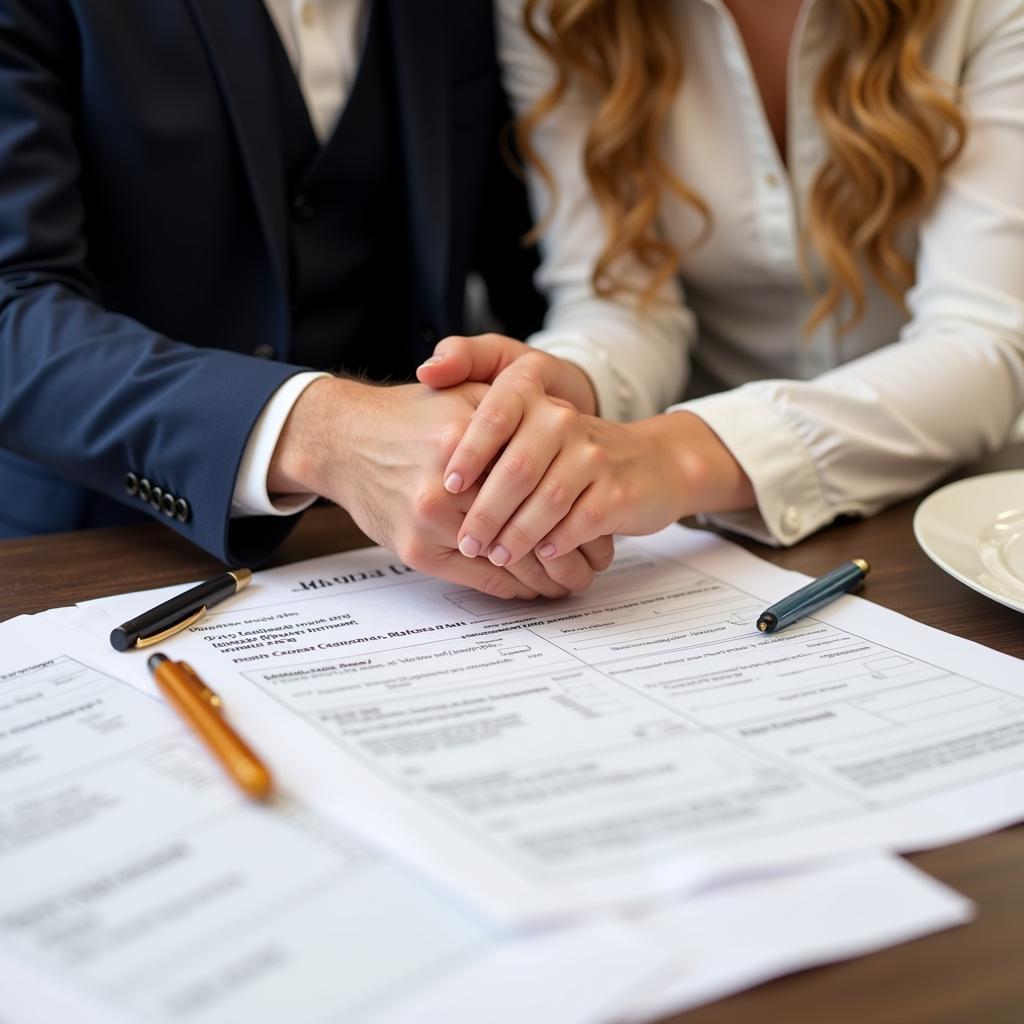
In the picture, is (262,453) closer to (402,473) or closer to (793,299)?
(402,473)

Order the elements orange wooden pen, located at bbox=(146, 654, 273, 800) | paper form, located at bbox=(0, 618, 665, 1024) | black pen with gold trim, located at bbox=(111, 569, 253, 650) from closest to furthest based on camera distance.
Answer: paper form, located at bbox=(0, 618, 665, 1024) < orange wooden pen, located at bbox=(146, 654, 273, 800) < black pen with gold trim, located at bbox=(111, 569, 253, 650)

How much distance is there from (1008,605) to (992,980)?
1.21ft

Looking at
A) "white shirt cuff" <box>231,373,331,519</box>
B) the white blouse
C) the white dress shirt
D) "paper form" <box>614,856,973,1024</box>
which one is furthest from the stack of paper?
the white dress shirt

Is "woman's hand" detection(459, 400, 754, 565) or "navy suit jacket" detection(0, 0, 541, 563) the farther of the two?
"navy suit jacket" detection(0, 0, 541, 563)

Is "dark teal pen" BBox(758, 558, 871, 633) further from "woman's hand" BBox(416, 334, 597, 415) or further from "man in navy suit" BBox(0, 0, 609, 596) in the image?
"woman's hand" BBox(416, 334, 597, 415)

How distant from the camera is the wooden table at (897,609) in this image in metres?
0.42

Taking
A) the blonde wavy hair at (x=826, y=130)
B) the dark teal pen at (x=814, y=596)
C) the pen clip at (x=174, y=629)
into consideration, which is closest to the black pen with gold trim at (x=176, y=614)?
the pen clip at (x=174, y=629)

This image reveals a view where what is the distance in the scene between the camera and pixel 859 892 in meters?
0.47

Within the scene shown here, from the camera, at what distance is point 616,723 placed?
0.60 metres

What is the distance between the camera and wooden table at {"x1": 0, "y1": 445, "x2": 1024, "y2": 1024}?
42 cm

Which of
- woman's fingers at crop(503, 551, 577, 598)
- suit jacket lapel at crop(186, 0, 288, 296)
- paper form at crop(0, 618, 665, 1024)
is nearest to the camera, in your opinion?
paper form at crop(0, 618, 665, 1024)

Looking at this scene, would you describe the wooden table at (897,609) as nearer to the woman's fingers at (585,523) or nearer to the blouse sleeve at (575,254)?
the woman's fingers at (585,523)

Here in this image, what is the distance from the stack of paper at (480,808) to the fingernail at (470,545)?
0.05 m

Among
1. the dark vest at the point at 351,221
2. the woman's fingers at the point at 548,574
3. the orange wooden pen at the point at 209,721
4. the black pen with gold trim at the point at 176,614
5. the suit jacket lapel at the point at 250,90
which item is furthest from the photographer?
the dark vest at the point at 351,221
